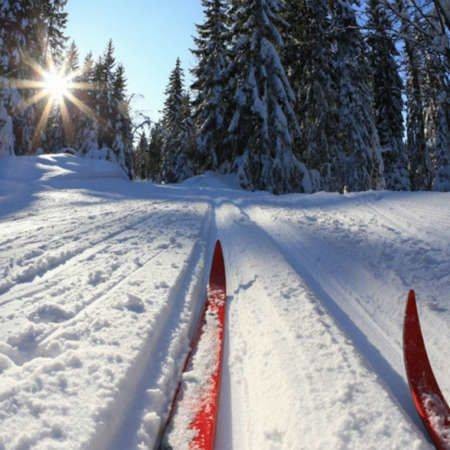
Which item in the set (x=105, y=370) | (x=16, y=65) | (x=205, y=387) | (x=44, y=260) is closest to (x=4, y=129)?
(x=16, y=65)

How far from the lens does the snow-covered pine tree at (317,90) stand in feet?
54.4

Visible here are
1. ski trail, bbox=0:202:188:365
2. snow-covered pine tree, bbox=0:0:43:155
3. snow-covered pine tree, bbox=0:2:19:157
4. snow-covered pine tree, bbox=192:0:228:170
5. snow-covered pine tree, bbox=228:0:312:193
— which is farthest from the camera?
snow-covered pine tree, bbox=192:0:228:170

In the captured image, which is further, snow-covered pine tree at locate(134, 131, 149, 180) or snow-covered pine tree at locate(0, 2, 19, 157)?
snow-covered pine tree at locate(134, 131, 149, 180)

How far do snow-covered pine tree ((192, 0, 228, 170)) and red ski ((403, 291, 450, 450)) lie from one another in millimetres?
16965

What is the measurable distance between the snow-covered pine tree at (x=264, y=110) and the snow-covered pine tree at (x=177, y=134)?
872 centimetres

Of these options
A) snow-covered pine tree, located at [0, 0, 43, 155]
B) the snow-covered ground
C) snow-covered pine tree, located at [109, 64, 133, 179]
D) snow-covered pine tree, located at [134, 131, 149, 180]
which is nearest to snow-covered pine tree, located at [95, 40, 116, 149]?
snow-covered pine tree, located at [109, 64, 133, 179]

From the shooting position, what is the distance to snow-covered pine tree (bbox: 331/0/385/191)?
16.0 meters

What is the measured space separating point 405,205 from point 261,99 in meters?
12.0

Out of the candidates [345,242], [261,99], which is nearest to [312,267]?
[345,242]

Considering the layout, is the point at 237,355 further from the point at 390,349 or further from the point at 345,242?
the point at 345,242

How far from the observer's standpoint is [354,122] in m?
16.1

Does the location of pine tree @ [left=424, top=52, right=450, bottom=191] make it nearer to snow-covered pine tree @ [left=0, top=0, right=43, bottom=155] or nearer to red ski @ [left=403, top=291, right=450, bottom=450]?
red ski @ [left=403, top=291, right=450, bottom=450]

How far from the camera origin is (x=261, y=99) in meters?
16.3

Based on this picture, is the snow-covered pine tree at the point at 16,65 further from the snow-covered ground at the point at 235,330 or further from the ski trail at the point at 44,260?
the ski trail at the point at 44,260
